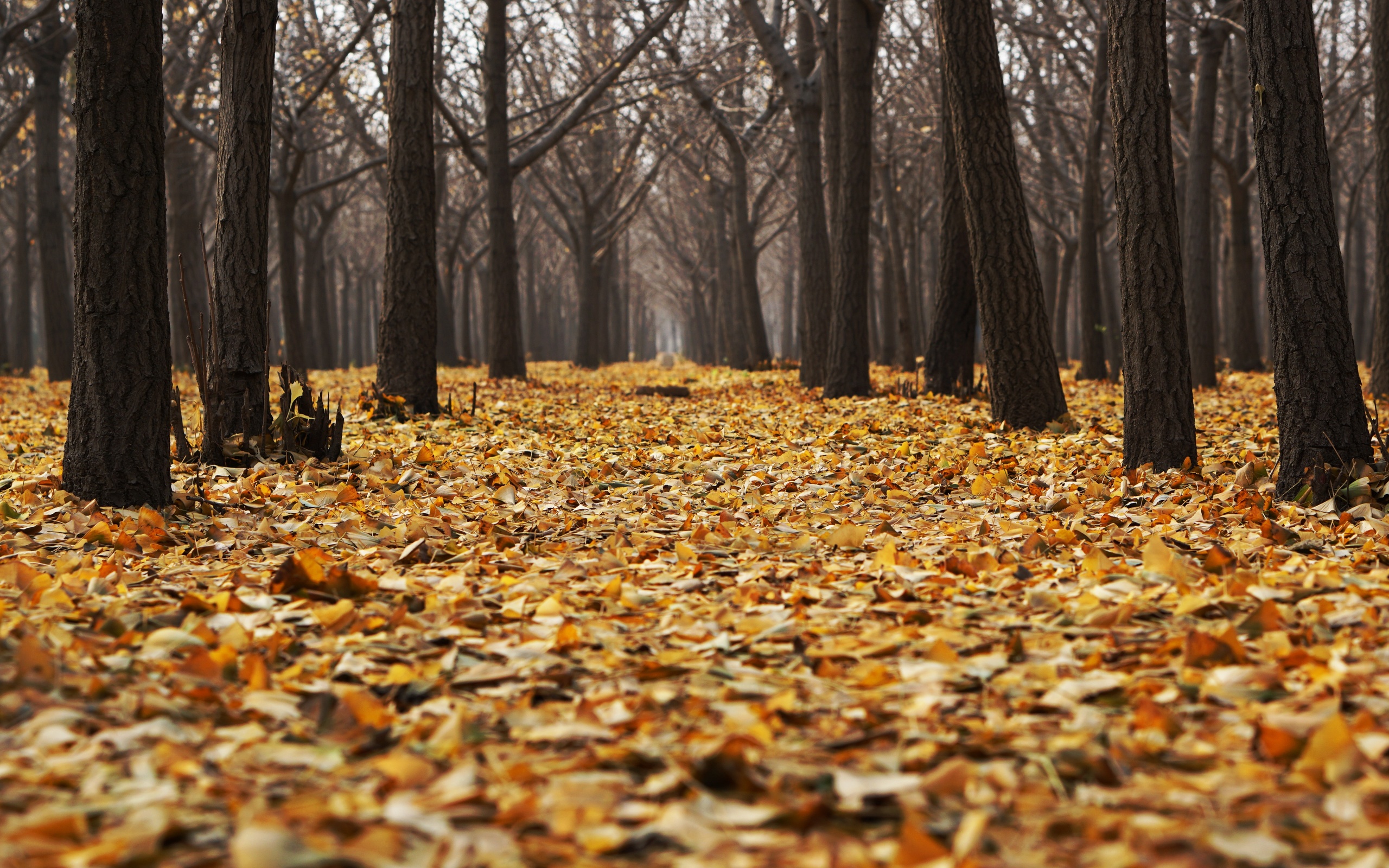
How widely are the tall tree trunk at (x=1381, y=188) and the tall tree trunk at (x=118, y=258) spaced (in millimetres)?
8539

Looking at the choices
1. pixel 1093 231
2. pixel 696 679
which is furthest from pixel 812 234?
pixel 696 679

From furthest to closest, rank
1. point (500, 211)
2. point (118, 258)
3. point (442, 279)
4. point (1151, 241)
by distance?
point (442, 279) < point (500, 211) < point (1151, 241) < point (118, 258)

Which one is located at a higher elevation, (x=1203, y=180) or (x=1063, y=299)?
(x=1203, y=180)

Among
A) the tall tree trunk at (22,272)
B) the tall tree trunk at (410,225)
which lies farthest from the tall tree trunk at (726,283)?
the tall tree trunk at (22,272)

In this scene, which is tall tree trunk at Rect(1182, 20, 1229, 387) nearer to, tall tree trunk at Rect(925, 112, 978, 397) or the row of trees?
the row of trees

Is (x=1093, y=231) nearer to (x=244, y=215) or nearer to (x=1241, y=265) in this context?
(x=1241, y=265)

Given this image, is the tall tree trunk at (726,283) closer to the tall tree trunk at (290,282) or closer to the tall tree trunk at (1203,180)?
the tall tree trunk at (290,282)

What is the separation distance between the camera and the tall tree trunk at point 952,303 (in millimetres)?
9328

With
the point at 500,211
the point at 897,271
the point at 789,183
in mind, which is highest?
the point at 789,183

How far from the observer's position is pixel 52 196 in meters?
14.9

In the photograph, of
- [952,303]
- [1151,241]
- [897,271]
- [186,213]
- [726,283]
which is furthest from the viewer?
[726,283]

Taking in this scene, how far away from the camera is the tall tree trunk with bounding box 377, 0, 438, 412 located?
8.05m

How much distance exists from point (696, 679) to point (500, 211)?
12299 millimetres

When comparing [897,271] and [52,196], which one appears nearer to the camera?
[52,196]
